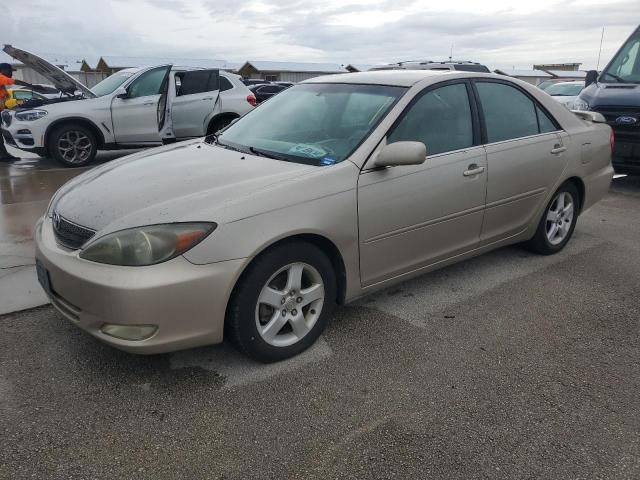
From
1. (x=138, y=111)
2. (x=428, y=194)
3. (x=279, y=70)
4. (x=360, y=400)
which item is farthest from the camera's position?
(x=279, y=70)

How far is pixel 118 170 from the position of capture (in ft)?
11.0

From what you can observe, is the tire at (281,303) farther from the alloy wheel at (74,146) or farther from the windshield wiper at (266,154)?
the alloy wheel at (74,146)

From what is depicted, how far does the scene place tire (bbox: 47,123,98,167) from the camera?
857cm

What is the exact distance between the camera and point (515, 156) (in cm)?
400

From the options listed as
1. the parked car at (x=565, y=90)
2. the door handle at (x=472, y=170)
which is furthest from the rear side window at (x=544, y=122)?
the parked car at (x=565, y=90)

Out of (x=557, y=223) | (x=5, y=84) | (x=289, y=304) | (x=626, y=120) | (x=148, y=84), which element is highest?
(x=5, y=84)

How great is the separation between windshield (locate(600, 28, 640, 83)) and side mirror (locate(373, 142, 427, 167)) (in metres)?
6.20

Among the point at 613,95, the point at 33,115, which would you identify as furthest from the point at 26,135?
the point at 613,95

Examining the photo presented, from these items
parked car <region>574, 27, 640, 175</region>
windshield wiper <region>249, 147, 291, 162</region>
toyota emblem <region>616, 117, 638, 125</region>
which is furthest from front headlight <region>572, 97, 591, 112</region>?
windshield wiper <region>249, 147, 291, 162</region>

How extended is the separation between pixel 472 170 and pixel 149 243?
2245 mm

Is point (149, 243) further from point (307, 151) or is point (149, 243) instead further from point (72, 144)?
point (72, 144)

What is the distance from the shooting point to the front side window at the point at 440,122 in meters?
3.40

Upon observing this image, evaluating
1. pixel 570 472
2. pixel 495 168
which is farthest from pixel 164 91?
pixel 570 472

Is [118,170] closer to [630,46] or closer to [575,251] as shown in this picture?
[575,251]
